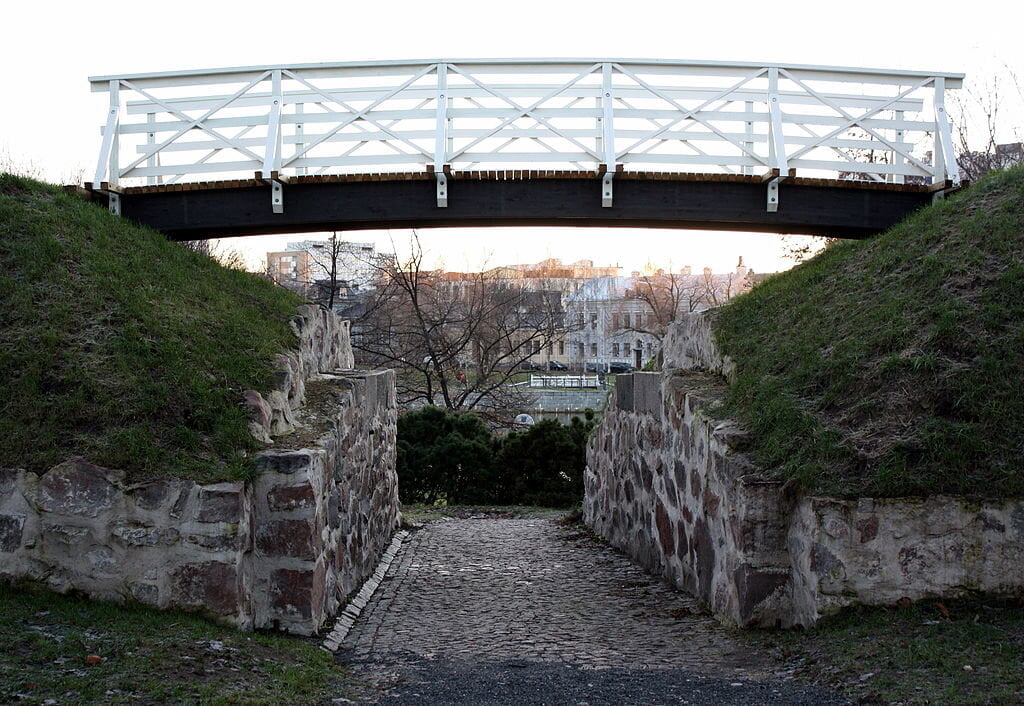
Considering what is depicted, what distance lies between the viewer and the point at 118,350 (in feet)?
19.2

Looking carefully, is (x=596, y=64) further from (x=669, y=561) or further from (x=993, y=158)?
(x=993, y=158)

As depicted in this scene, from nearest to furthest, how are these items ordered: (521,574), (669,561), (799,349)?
(799,349), (669,561), (521,574)

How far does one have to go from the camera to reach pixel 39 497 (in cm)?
490

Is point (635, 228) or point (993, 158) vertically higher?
point (993, 158)

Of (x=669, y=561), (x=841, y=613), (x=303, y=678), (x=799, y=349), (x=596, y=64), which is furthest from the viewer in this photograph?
(x=596, y=64)

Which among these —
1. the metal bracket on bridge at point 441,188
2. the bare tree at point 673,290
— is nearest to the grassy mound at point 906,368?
the metal bracket on bridge at point 441,188

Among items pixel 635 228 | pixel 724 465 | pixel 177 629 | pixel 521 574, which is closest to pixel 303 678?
pixel 177 629

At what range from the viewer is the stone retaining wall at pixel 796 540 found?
476 centimetres

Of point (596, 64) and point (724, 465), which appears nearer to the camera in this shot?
point (724, 465)

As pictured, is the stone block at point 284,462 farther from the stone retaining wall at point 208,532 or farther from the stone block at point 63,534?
the stone block at point 63,534

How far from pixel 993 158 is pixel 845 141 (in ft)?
27.3

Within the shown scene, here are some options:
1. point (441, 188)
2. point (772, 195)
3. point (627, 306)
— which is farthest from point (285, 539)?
point (627, 306)

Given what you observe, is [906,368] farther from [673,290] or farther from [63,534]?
[673,290]

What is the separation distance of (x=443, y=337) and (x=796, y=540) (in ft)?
57.9
